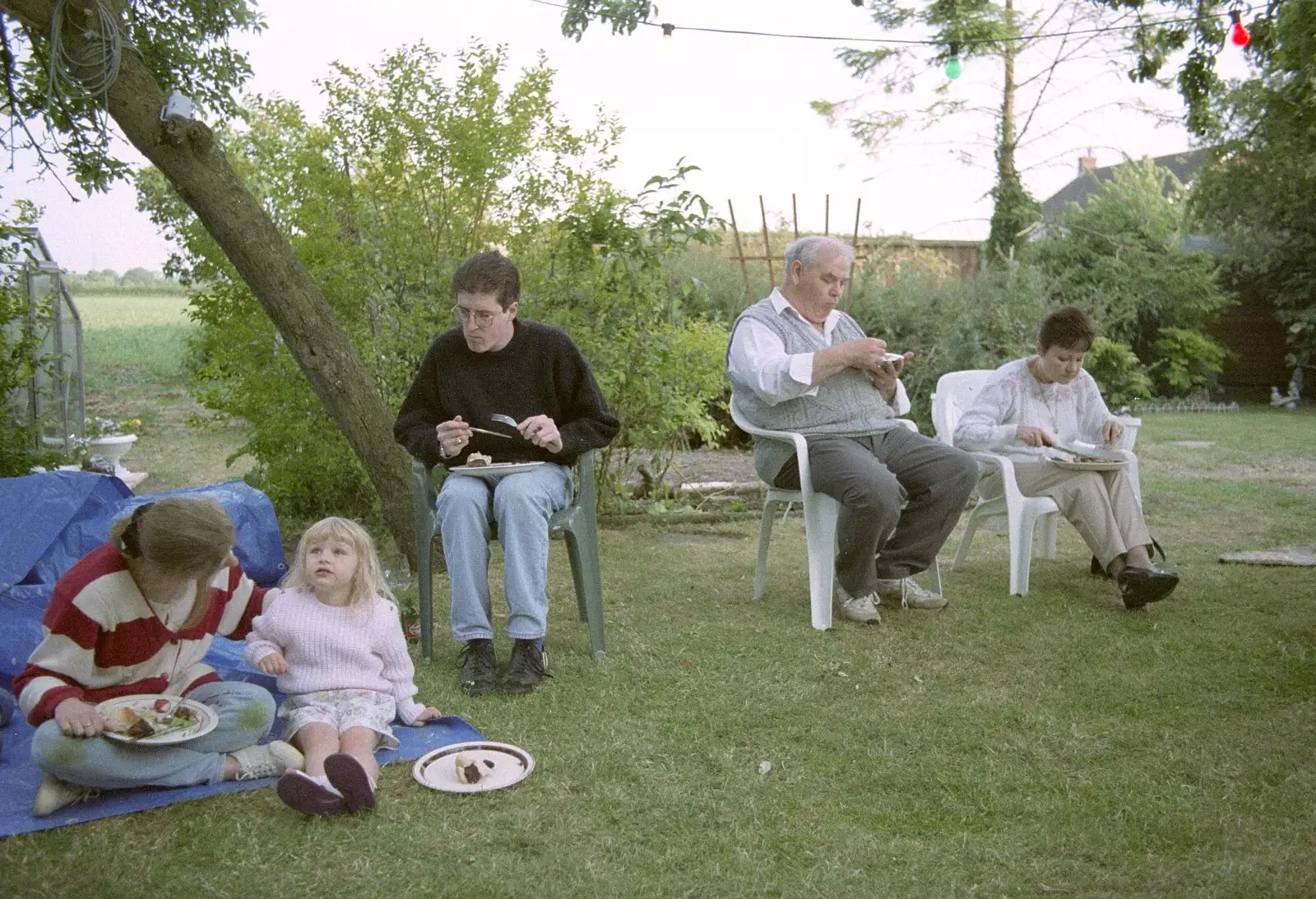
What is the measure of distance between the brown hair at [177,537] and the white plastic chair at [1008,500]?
2.73 metres

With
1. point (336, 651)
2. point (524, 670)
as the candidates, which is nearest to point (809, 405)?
point (524, 670)

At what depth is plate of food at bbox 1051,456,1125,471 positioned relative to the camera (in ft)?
13.1

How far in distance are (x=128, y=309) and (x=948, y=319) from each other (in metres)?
8.02

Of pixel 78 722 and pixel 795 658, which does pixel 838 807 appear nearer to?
pixel 795 658

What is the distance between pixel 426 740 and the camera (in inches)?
107

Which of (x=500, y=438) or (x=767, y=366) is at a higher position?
(x=767, y=366)

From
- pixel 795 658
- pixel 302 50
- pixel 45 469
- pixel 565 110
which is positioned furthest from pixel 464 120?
pixel 795 658

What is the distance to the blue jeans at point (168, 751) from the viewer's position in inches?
88.9

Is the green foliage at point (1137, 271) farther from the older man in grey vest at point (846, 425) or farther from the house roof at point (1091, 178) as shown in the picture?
the older man in grey vest at point (846, 425)

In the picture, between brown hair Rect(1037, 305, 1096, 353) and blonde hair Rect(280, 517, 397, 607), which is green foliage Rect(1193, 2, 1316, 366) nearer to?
brown hair Rect(1037, 305, 1096, 353)

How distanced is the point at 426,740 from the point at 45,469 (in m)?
2.85

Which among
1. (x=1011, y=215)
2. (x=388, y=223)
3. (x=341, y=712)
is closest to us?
(x=341, y=712)

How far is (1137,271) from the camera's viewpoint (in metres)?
13.9

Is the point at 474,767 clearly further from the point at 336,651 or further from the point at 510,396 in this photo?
the point at 510,396
